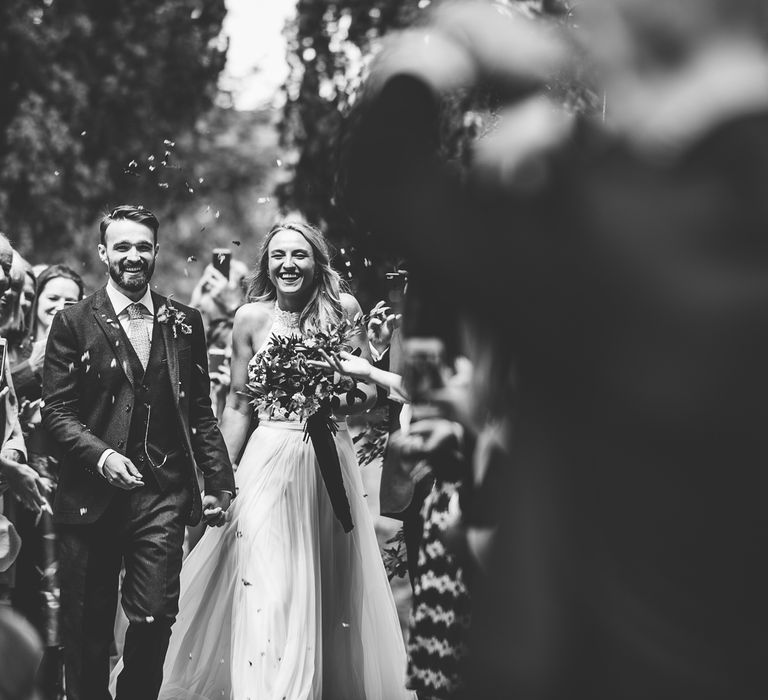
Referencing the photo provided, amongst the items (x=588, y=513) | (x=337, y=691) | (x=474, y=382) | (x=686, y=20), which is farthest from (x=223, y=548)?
(x=686, y=20)

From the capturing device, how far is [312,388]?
22.2 feet

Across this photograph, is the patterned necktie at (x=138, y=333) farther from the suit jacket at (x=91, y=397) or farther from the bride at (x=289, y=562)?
the bride at (x=289, y=562)

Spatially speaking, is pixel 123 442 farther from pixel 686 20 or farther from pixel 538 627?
pixel 686 20

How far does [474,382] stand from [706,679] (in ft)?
3.06

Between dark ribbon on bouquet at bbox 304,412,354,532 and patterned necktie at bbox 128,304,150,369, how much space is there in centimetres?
95

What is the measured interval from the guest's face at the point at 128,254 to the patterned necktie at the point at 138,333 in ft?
0.35

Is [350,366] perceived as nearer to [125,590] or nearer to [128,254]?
[128,254]

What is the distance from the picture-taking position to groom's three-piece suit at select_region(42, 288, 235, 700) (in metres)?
6.23

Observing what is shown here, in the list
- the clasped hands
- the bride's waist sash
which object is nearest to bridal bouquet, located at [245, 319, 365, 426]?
the bride's waist sash

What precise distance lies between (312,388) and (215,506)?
75 centimetres

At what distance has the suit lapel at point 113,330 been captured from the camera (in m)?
6.36

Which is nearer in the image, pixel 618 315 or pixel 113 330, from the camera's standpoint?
pixel 618 315

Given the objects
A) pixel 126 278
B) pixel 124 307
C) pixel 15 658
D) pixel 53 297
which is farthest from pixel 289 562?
pixel 15 658

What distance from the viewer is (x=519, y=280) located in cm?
272
